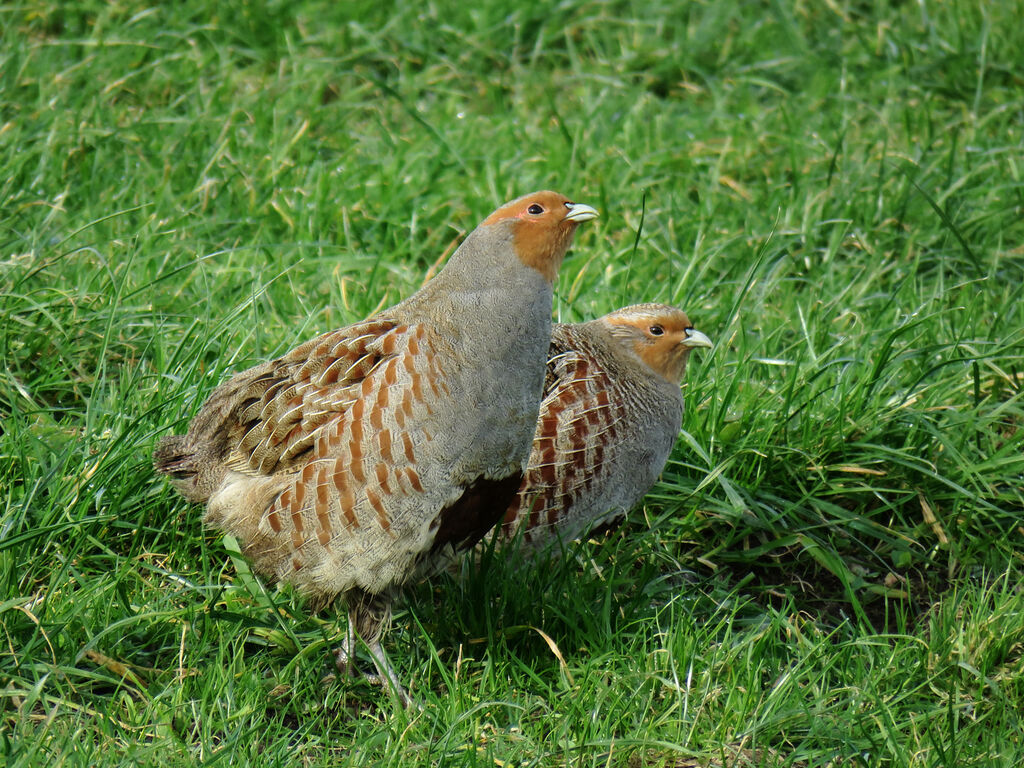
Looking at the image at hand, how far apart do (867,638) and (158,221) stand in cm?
309

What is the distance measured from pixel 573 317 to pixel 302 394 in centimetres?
165

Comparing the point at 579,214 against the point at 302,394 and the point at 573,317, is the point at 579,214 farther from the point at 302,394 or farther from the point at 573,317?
the point at 573,317

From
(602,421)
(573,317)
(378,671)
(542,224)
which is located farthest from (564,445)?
(573,317)

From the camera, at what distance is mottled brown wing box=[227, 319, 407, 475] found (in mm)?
3250

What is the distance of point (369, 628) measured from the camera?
131 inches

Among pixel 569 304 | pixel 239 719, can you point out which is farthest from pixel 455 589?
pixel 569 304

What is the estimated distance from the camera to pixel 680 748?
2922 mm

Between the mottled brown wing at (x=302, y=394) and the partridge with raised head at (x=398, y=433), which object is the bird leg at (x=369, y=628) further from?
the mottled brown wing at (x=302, y=394)

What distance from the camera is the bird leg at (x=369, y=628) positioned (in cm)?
329

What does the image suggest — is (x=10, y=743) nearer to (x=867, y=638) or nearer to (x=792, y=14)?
(x=867, y=638)

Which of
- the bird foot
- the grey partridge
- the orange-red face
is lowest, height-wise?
the bird foot

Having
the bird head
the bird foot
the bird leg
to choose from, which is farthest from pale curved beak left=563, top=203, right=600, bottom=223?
the bird foot

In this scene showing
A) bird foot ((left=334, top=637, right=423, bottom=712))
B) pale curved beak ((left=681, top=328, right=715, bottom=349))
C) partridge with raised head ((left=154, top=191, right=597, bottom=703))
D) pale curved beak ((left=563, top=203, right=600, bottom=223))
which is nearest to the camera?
partridge with raised head ((left=154, top=191, right=597, bottom=703))

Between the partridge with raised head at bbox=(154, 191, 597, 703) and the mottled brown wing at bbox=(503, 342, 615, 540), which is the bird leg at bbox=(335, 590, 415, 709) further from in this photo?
the mottled brown wing at bbox=(503, 342, 615, 540)
